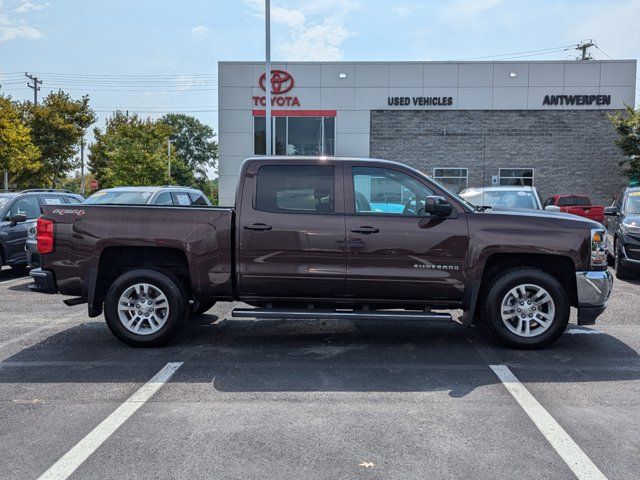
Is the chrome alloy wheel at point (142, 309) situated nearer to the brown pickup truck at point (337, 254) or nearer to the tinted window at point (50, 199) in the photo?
the brown pickup truck at point (337, 254)

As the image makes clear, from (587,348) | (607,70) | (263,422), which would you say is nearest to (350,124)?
(607,70)

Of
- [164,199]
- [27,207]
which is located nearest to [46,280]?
[164,199]

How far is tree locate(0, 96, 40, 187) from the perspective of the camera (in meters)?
24.8

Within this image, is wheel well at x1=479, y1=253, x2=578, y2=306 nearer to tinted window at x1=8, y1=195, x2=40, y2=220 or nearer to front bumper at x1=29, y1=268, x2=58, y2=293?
front bumper at x1=29, y1=268, x2=58, y2=293

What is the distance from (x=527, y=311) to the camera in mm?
6141

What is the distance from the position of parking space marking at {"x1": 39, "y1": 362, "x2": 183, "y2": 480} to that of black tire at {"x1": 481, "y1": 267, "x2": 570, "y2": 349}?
3.25 m

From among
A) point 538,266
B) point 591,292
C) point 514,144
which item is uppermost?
point 514,144

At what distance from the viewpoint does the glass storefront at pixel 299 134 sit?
28.1 meters

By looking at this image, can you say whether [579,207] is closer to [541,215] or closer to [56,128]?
[541,215]

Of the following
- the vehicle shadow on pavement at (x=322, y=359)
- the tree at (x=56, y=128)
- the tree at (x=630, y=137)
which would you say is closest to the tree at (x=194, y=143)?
the tree at (x=56, y=128)

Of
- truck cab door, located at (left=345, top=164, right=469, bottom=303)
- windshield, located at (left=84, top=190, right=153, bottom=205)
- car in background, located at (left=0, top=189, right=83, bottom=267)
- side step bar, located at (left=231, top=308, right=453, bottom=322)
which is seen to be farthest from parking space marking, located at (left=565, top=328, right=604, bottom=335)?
car in background, located at (left=0, top=189, right=83, bottom=267)

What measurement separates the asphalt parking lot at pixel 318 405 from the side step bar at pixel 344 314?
412 mm

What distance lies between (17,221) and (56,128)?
23.5 metres

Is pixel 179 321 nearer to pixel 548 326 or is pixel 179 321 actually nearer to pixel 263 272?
pixel 263 272
